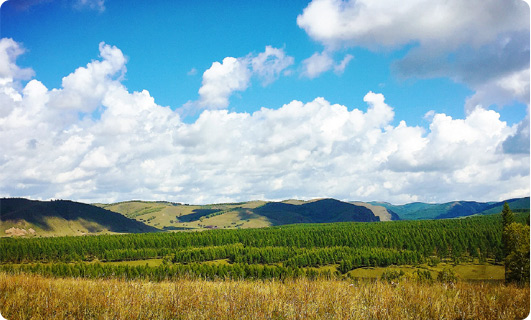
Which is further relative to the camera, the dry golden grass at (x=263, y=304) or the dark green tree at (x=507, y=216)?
the dark green tree at (x=507, y=216)

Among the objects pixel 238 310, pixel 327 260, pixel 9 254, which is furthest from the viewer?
pixel 327 260

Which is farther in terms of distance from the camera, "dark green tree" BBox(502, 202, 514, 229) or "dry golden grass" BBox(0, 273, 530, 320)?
"dark green tree" BBox(502, 202, 514, 229)

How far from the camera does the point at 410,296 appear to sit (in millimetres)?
9023

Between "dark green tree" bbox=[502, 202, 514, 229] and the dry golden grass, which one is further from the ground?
the dry golden grass

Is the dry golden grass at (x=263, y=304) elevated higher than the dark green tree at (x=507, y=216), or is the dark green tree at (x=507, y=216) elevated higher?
the dry golden grass at (x=263, y=304)

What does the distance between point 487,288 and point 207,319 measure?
9.28 metres

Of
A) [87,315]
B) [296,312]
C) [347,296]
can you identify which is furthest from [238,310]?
[87,315]

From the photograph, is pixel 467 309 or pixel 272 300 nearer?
pixel 467 309

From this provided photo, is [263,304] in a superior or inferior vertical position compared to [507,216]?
superior

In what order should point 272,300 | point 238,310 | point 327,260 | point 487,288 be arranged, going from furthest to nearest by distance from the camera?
point 327,260 < point 487,288 < point 272,300 < point 238,310

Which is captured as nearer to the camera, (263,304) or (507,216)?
(263,304)

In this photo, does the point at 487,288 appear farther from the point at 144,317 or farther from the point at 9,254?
the point at 9,254

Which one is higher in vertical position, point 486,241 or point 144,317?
point 144,317

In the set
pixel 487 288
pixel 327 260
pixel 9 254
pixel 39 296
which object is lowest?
pixel 327 260
